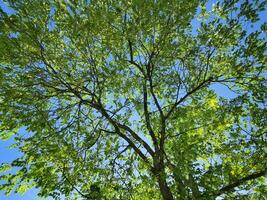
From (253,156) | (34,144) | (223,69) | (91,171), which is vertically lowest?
(253,156)

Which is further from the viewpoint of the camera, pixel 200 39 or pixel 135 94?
pixel 135 94

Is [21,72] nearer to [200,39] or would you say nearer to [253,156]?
[200,39]

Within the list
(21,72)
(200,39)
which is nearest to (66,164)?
(21,72)

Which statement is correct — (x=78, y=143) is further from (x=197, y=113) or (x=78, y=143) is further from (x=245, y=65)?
(x=245, y=65)

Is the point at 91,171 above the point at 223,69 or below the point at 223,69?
below

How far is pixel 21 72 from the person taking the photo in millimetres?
14477

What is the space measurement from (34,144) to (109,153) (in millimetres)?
2978

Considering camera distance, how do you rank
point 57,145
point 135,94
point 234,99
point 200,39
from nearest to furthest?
point 57,145, point 234,99, point 200,39, point 135,94

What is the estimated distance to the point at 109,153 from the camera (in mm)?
14328

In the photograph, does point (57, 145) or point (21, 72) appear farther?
point (21, 72)

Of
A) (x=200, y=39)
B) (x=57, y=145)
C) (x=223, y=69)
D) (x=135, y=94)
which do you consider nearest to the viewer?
(x=57, y=145)

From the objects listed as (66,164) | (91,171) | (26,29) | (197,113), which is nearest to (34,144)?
(66,164)

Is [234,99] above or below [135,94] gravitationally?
below

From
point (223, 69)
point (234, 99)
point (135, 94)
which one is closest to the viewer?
point (234, 99)
